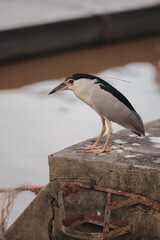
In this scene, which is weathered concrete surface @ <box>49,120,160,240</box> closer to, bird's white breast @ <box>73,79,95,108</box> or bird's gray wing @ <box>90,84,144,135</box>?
bird's gray wing @ <box>90,84,144,135</box>

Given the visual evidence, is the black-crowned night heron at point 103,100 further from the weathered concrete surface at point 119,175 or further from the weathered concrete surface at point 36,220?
the weathered concrete surface at point 36,220

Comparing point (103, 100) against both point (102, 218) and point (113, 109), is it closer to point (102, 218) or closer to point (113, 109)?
point (113, 109)

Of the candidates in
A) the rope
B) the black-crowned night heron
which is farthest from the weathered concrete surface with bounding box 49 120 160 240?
the rope

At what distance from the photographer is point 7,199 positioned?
4.60 metres

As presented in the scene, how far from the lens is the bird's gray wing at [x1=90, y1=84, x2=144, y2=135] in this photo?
363 centimetres

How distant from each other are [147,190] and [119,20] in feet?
20.5

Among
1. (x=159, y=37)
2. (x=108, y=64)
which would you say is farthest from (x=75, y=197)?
(x=159, y=37)

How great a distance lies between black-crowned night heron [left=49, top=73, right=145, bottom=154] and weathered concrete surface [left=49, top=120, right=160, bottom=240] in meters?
0.13

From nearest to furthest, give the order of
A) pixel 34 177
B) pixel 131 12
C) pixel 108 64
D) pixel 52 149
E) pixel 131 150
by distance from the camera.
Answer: pixel 131 150
pixel 34 177
pixel 52 149
pixel 108 64
pixel 131 12

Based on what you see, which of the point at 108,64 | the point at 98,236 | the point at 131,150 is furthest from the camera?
the point at 108,64

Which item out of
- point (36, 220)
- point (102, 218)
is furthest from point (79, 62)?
point (102, 218)

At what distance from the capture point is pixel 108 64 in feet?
28.8

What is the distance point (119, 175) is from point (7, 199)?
1428mm

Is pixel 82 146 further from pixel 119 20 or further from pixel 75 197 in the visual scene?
pixel 119 20
